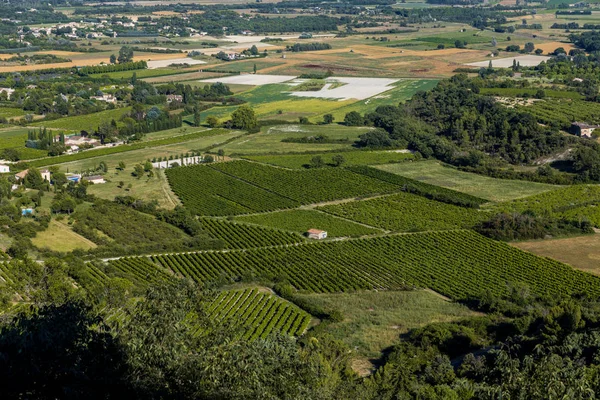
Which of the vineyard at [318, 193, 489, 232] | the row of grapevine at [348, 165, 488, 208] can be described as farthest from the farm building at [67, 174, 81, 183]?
the row of grapevine at [348, 165, 488, 208]

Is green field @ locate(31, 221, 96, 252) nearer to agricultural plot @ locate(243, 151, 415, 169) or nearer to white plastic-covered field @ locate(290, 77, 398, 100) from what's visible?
agricultural plot @ locate(243, 151, 415, 169)

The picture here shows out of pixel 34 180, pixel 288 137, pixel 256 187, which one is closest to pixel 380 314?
pixel 256 187

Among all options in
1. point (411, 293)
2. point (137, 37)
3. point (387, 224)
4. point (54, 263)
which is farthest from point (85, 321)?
point (137, 37)

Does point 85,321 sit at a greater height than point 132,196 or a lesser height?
greater

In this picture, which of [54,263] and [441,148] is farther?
[441,148]

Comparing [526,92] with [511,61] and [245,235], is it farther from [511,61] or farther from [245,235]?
[245,235]

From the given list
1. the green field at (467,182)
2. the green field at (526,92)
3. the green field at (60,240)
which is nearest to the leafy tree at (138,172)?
the green field at (60,240)

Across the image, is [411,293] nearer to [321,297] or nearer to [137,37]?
[321,297]
